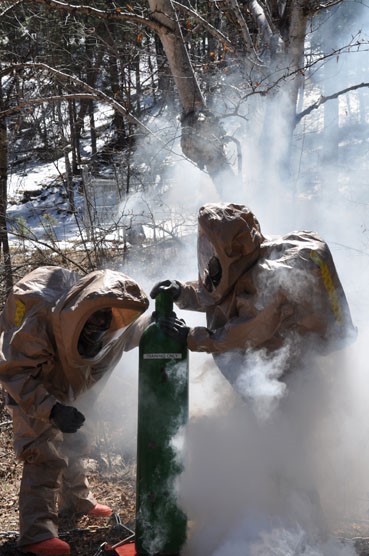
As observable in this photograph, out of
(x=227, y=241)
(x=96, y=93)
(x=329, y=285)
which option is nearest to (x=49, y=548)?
(x=227, y=241)

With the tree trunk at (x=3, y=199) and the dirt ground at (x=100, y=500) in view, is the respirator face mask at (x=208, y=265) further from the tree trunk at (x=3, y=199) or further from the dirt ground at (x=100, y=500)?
the tree trunk at (x=3, y=199)

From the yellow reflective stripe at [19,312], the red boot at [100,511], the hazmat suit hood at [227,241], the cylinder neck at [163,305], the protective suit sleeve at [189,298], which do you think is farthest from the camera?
the red boot at [100,511]

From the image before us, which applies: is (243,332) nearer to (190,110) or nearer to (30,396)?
(30,396)

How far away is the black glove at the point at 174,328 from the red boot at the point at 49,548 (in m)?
1.29

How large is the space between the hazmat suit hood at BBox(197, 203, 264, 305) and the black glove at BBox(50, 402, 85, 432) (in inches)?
39.4

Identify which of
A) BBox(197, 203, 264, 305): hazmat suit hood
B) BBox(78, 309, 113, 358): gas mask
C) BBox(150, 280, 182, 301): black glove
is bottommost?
BBox(78, 309, 113, 358): gas mask

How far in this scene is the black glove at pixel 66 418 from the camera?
11.3ft

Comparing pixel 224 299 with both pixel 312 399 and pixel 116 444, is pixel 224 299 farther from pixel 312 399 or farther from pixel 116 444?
pixel 116 444

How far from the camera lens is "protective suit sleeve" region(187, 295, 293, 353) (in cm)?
337

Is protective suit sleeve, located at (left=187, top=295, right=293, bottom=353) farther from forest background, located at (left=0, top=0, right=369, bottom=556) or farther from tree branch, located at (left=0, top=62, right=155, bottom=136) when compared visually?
tree branch, located at (left=0, top=62, right=155, bottom=136)

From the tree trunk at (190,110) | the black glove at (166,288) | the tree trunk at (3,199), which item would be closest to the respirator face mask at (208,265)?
the black glove at (166,288)

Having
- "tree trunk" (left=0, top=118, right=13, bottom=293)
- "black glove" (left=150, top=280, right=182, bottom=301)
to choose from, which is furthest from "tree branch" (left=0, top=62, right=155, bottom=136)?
"black glove" (left=150, top=280, right=182, bottom=301)

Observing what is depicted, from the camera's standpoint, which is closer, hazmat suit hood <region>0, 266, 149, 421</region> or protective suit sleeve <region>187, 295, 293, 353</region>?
protective suit sleeve <region>187, 295, 293, 353</region>

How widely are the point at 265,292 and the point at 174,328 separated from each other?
53cm
